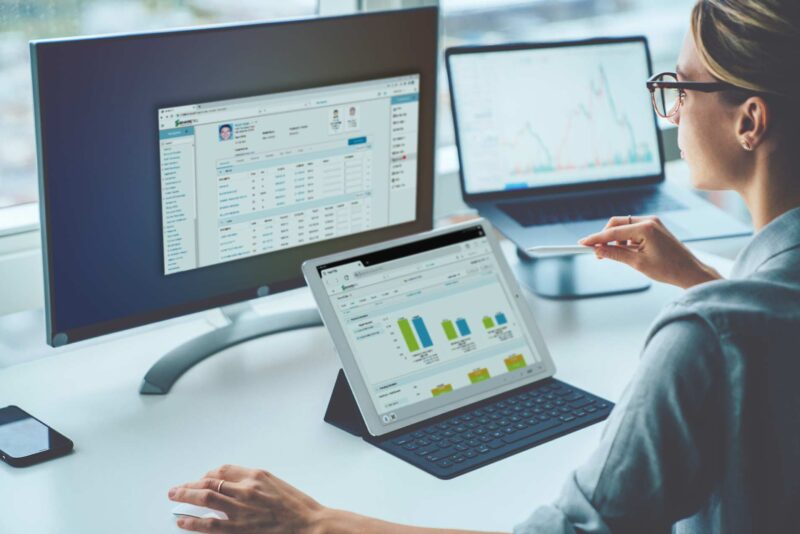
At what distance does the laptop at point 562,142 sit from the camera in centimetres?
188

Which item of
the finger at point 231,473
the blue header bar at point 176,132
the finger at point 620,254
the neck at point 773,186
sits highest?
the blue header bar at point 176,132

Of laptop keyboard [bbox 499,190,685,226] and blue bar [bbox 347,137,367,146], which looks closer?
blue bar [bbox 347,137,367,146]

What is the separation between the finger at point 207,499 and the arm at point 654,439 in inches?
13.5

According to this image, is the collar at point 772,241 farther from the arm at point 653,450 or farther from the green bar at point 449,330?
the green bar at point 449,330

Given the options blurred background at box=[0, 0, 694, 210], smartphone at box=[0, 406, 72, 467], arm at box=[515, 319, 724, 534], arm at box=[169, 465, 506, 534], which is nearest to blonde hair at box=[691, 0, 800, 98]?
arm at box=[515, 319, 724, 534]

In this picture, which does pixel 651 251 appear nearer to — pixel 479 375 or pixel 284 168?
pixel 479 375

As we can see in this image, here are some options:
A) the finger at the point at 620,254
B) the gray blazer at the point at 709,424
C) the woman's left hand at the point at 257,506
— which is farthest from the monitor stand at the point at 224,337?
the gray blazer at the point at 709,424

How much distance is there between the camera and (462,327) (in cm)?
145

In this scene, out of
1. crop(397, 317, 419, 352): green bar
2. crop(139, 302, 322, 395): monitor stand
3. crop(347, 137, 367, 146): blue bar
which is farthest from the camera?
crop(347, 137, 367, 146): blue bar

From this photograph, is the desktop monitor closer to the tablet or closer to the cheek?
the tablet

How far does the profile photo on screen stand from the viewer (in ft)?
4.88

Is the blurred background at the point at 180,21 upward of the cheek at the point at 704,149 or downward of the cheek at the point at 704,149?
upward

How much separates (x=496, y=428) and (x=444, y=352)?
0.13 m

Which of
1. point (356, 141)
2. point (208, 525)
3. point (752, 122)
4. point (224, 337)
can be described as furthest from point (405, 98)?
point (208, 525)
